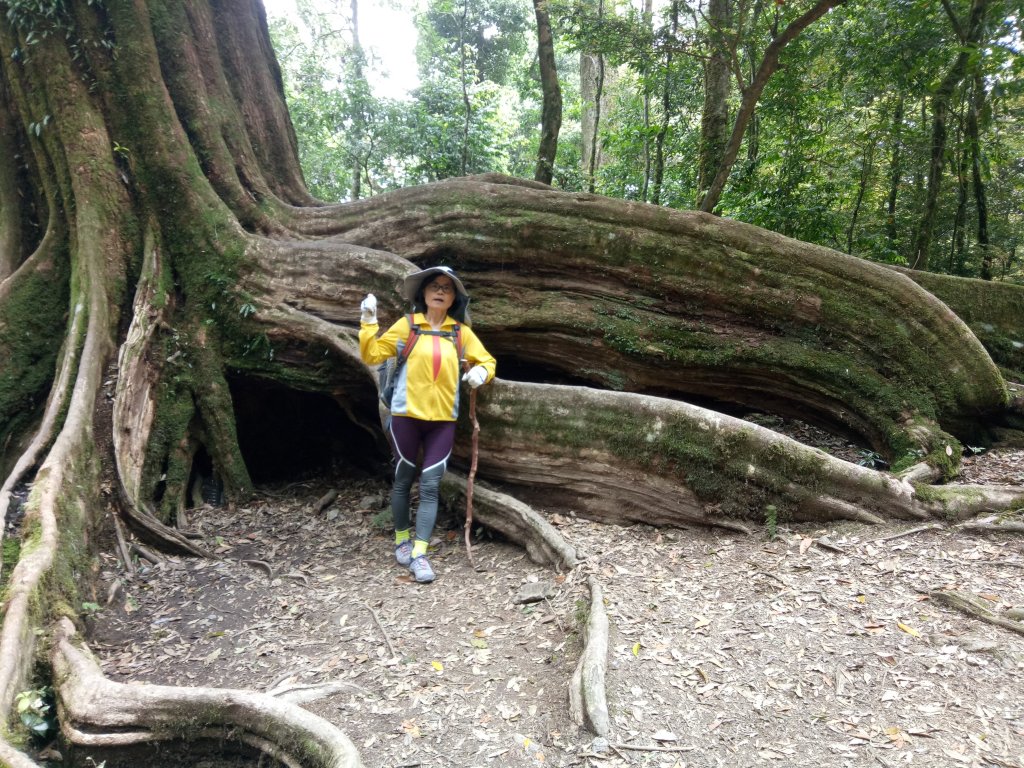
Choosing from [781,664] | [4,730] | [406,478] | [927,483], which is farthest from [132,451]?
[927,483]

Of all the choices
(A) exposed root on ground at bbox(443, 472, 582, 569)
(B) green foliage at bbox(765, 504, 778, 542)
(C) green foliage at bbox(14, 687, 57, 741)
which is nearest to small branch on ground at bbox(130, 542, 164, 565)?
(C) green foliage at bbox(14, 687, 57, 741)

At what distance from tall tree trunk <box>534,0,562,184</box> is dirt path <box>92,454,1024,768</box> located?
6378 millimetres

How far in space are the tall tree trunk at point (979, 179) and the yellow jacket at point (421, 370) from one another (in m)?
8.16

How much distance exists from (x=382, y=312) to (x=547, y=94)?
5.44 meters

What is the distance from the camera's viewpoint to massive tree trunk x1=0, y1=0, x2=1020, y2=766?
4.46m

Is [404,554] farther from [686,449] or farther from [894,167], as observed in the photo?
[894,167]

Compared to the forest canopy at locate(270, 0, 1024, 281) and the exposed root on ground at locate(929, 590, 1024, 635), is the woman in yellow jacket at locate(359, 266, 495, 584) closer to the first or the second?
the exposed root on ground at locate(929, 590, 1024, 635)

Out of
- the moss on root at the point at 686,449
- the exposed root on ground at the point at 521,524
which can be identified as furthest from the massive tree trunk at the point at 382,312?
Answer: the exposed root on ground at the point at 521,524

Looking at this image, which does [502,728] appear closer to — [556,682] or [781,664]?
[556,682]

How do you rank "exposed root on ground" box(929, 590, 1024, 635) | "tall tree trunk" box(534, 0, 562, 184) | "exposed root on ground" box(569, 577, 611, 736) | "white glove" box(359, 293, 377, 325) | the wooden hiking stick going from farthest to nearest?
"tall tree trunk" box(534, 0, 562, 184) < the wooden hiking stick < "white glove" box(359, 293, 377, 325) < "exposed root on ground" box(929, 590, 1024, 635) < "exposed root on ground" box(569, 577, 611, 736)

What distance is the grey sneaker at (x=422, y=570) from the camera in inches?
163

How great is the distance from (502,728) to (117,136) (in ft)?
19.4

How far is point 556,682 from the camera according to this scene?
295 cm

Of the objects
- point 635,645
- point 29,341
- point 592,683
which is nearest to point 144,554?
point 29,341
